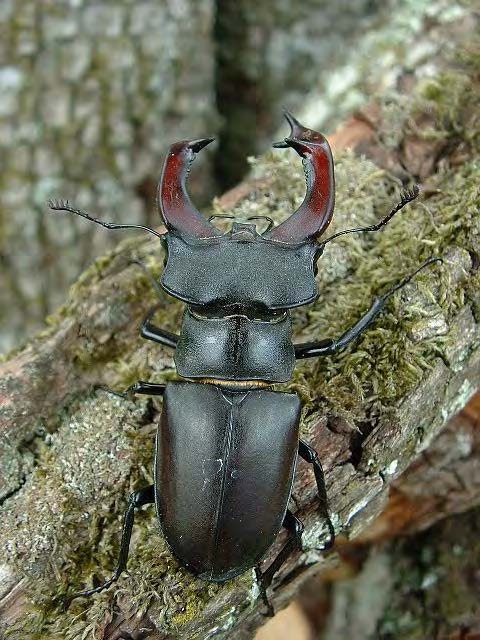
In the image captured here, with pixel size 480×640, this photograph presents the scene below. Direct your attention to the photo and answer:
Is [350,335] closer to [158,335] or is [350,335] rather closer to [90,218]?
[158,335]

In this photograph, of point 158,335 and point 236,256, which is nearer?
point 236,256

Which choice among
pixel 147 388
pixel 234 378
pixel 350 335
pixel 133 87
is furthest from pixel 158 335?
pixel 133 87

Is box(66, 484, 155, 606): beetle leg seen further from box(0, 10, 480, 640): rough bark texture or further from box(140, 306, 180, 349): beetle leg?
box(140, 306, 180, 349): beetle leg

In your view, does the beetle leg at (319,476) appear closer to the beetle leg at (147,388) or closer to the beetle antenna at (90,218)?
the beetle leg at (147,388)

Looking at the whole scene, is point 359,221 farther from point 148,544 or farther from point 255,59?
point 255,59

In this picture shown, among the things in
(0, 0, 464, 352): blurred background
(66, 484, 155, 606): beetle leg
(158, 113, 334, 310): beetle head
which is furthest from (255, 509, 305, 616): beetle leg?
(0, 0, 464, 352): blurred background

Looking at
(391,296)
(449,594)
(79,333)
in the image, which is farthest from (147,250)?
(449,594)

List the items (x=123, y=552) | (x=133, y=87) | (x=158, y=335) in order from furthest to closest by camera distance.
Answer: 1. (x=133, y=87)
2. (x=158, y=335)
3. (x=123, y=552)
